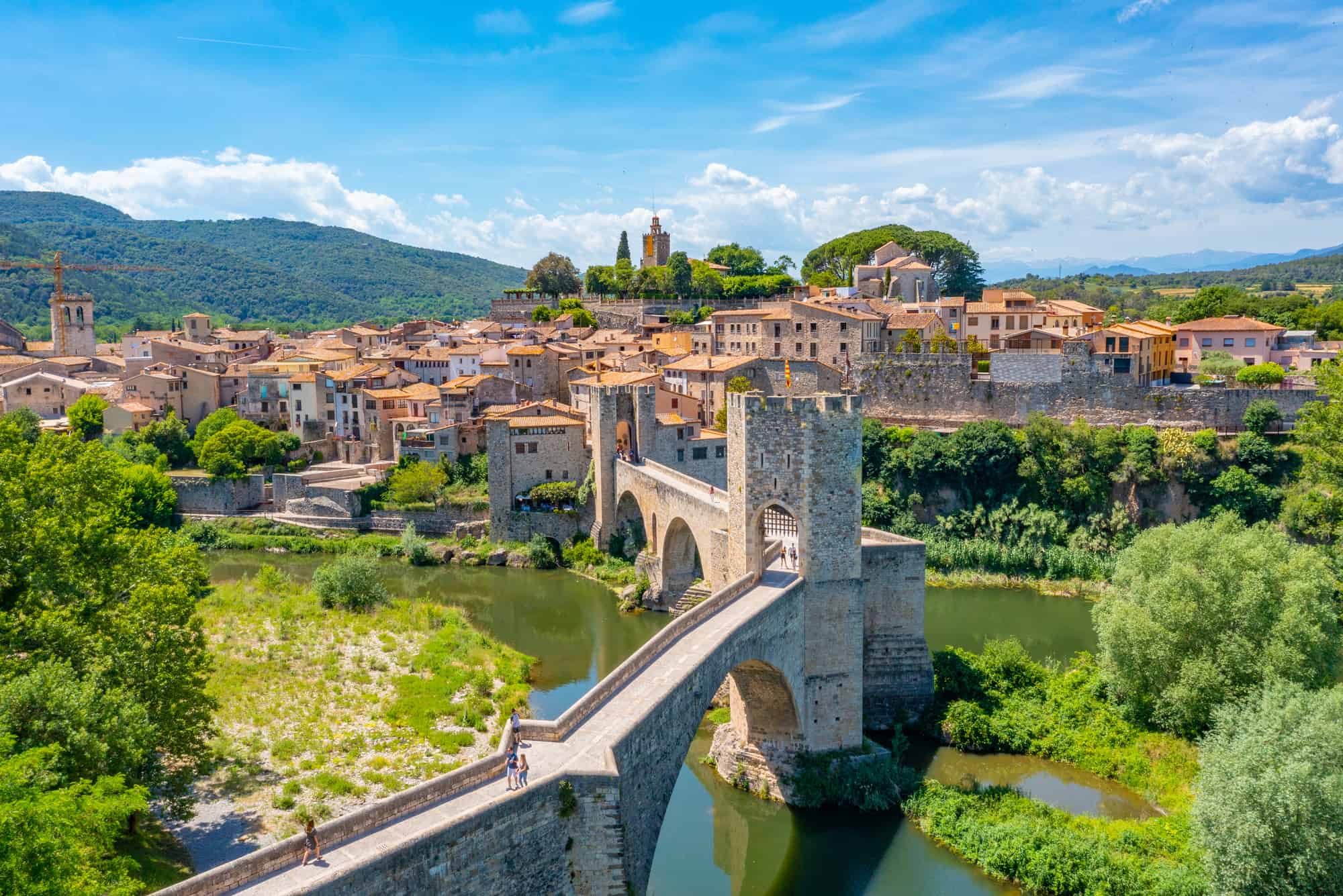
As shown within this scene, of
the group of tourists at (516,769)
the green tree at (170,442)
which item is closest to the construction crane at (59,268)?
the green tree at (170,442)

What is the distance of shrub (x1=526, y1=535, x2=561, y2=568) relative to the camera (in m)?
35.7

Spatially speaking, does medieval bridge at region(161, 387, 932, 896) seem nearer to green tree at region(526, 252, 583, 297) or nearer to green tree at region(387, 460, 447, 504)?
green tree at region(387, 460, 447, 504)

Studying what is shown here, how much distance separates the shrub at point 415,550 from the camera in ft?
120

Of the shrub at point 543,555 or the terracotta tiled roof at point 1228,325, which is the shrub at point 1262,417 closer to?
the terracotta tiled roof at point 1228,325

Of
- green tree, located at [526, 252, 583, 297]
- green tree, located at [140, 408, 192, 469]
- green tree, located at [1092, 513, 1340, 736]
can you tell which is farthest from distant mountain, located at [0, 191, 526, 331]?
green tree, located at [1092, 513, 1340, 736]

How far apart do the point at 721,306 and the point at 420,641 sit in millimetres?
43819

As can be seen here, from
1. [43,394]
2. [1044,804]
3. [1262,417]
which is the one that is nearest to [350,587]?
[1044,804]

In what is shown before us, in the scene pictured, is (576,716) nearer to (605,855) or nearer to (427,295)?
(605,855)

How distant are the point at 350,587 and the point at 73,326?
56.5 meters

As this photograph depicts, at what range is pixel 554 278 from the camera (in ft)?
256

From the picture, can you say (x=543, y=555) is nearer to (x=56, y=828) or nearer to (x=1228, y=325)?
(x=56, y=828)

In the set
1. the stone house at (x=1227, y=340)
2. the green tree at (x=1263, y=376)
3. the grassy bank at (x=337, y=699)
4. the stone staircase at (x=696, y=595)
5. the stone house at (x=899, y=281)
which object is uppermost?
the stone house at (x=899, y=281)

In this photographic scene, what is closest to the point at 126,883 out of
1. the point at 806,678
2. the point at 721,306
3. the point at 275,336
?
the point at 806,678

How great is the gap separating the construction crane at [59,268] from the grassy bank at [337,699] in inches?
2314
